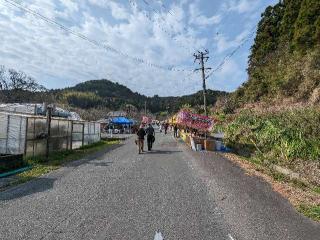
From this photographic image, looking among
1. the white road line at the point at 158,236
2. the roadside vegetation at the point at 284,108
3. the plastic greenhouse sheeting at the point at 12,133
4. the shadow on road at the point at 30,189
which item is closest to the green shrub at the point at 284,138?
the roadside vegetation at the point at 284,108

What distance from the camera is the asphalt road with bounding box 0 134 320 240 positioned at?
295 inches

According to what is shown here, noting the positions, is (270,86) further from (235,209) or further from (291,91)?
(235,209)

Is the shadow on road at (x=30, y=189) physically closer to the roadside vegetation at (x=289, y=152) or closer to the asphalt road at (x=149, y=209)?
the asphalt road at (x=149, y=209)

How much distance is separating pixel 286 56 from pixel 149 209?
117ft

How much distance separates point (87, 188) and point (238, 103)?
39.3 m

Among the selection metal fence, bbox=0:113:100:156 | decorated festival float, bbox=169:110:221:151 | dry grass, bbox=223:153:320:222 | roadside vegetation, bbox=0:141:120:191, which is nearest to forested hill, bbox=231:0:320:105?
decorated festival float, bbox=169:110:221:151

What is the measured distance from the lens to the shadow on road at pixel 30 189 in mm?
10809

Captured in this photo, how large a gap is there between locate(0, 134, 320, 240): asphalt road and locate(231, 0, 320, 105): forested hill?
60.8 feet

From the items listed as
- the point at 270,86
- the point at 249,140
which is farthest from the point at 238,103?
the point at 249,140

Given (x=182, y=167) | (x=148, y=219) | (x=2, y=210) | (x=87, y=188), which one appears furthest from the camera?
(x=182, y=167)

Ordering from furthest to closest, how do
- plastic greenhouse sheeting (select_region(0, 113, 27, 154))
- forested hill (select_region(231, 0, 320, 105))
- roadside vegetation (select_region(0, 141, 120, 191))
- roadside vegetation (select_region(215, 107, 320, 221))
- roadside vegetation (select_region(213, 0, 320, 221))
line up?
forested hill (select_region(231, 0, 320, 105)), plastic greenhouse sheeting (select_region(0, 113, 27, 154)), roadside vegetation (select_region(213, 0, 320, 221)), roadside vegetation (select_region(0, 141, 120, 191)), roadside vegetation (select_region(215, 107, 320, 221))

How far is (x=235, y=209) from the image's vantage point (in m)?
9.42

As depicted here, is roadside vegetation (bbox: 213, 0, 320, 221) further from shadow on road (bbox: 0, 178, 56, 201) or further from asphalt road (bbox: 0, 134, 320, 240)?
shadow on road (bbox: 0, 178, 56, 201)

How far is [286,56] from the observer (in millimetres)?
40500
